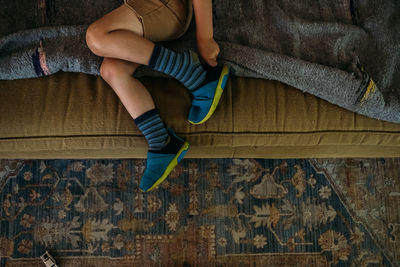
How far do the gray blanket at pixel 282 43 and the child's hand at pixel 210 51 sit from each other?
0.04m

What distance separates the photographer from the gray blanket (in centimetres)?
83

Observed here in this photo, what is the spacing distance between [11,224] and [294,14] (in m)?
1.25

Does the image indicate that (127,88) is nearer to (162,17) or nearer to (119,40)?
(119,40)

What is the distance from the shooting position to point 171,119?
832mm

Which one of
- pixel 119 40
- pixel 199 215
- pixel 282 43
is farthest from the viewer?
pixel 199 215

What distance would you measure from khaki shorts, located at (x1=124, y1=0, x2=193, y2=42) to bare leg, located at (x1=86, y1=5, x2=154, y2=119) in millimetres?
21

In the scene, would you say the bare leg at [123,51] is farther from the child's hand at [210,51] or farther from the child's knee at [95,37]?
the child's hand at [210,51]

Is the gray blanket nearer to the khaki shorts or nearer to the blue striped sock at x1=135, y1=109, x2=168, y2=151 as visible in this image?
the khaki shorts

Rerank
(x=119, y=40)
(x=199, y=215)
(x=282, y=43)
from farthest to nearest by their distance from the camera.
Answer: (x=199, y=215)
(x=282, y=43)
(x=119, y=40)

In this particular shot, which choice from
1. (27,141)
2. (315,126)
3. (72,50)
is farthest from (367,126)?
(27,141)

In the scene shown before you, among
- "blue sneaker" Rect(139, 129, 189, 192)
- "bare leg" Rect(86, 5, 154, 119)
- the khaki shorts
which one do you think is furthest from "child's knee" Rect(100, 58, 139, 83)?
"blue sneaker" Rect(139, 129, 189, 192)

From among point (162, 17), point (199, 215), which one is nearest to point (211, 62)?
point (162, 17)

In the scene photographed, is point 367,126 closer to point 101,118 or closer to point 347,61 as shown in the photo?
point 347,61

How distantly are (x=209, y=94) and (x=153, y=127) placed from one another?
0.18m
